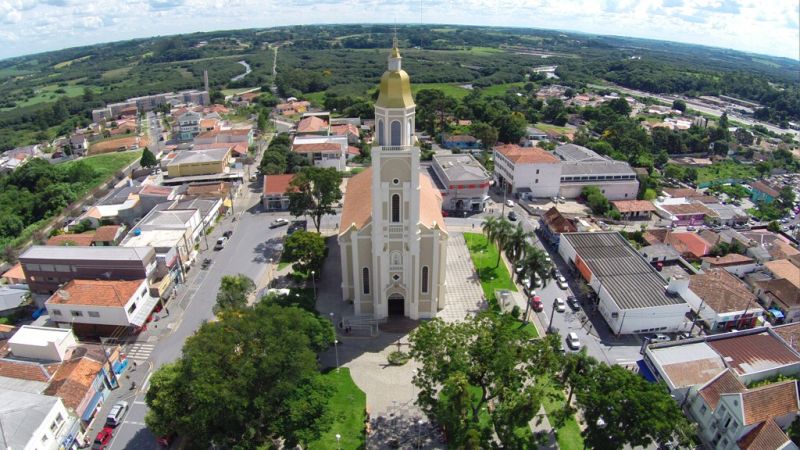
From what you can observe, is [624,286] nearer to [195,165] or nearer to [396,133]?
[396,133]

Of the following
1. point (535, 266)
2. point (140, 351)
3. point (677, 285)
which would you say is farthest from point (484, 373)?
point (140, 351)

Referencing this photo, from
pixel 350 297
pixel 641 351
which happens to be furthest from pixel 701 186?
pixel 350 297

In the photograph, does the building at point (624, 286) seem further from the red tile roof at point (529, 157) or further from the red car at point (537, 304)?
the red tile roof at point (529, 157)

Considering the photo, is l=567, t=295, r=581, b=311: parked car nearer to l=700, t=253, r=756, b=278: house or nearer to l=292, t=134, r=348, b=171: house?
l=700, t=253, r=756, b=278: house

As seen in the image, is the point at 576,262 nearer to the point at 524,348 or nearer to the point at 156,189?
the point at 524,348

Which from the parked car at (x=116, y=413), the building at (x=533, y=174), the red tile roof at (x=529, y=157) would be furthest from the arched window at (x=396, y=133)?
the red tile roof at (x=529, y=157)

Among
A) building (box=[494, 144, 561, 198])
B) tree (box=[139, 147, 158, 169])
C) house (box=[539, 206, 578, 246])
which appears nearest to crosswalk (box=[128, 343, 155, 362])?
house (box=[539, 206, 578, 246])

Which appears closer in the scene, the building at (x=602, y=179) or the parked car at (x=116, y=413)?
the parked car at (x=116, y=413)

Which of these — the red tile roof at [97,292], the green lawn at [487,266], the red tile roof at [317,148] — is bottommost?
the green lawn at [487,266]
